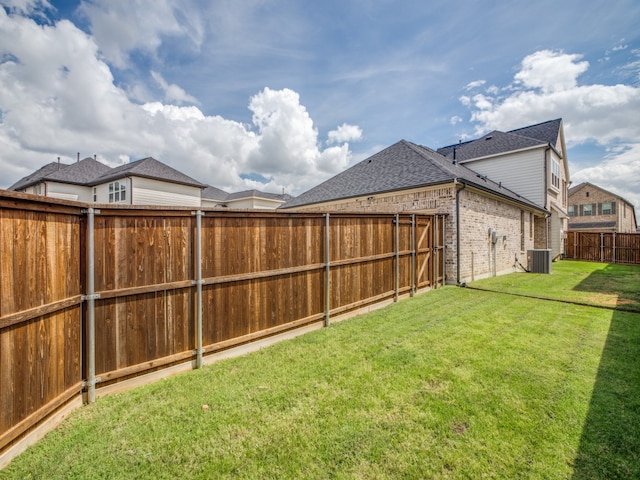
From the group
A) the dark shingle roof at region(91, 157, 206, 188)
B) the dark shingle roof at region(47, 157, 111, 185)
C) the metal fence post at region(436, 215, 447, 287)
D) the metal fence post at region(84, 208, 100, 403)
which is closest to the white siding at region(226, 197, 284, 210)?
the dark shingle roof at region(91, 157, 206, 188)

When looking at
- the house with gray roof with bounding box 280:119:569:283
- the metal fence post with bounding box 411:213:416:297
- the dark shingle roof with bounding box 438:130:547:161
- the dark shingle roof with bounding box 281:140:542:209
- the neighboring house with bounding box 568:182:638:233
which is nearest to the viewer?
the metal fence post with bounding box 411:213:416:297

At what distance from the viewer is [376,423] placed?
2.56m

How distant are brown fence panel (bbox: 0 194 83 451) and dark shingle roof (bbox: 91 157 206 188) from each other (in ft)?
60.3

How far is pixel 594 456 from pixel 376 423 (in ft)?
5.48

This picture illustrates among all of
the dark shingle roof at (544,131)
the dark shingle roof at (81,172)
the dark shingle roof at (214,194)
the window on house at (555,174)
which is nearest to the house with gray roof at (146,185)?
the dark shingle roof at (81,172)

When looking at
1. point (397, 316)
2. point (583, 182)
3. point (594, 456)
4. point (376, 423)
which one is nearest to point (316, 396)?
point (376, 423)

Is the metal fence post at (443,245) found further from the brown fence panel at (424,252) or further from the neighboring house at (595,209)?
the neighboring house at (595,209)

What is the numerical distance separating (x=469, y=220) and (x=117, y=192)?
2141cm

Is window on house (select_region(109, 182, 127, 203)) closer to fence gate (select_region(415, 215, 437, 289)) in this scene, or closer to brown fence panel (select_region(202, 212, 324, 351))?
brown fence panel (select_region(202, 212, 324, 351))

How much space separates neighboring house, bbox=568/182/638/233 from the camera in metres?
37.1

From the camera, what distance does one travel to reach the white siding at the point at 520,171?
56.0 ft

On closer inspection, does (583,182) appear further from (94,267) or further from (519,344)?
(94,267)

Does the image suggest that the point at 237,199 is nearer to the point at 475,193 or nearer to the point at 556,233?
the point at 475,193

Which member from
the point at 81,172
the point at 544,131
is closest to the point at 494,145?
the point at 544,131
